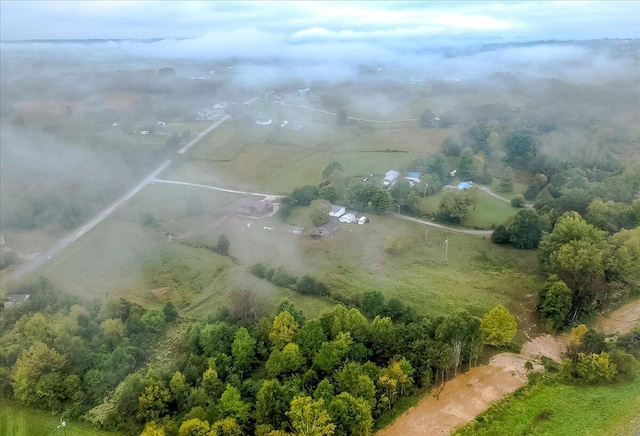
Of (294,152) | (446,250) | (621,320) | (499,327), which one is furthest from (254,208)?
(621,320)

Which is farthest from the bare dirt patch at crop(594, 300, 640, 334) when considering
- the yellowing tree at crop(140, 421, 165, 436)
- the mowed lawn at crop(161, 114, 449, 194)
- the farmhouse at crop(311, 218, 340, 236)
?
the mowed lawn at crop(161, 114, 449, 194)

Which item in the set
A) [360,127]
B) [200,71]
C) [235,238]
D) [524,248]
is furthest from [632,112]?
[200,71]

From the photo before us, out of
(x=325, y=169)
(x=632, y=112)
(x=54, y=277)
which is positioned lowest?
(x=54, y=277)

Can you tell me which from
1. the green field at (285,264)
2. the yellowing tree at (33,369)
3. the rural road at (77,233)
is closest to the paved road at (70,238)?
the rural road at (77,233)

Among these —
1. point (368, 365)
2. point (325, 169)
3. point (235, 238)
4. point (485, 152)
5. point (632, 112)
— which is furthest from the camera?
point (632, 112)

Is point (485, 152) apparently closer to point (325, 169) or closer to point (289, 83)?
point (325, 169)

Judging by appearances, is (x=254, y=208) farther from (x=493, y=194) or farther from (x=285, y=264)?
(x=493, y=194)

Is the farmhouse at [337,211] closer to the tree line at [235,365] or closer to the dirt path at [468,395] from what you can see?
the tree line at [235,365]

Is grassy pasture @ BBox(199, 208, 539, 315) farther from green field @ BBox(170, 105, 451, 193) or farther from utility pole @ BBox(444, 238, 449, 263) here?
green field @ BBox(170, 105, 451, 193)
